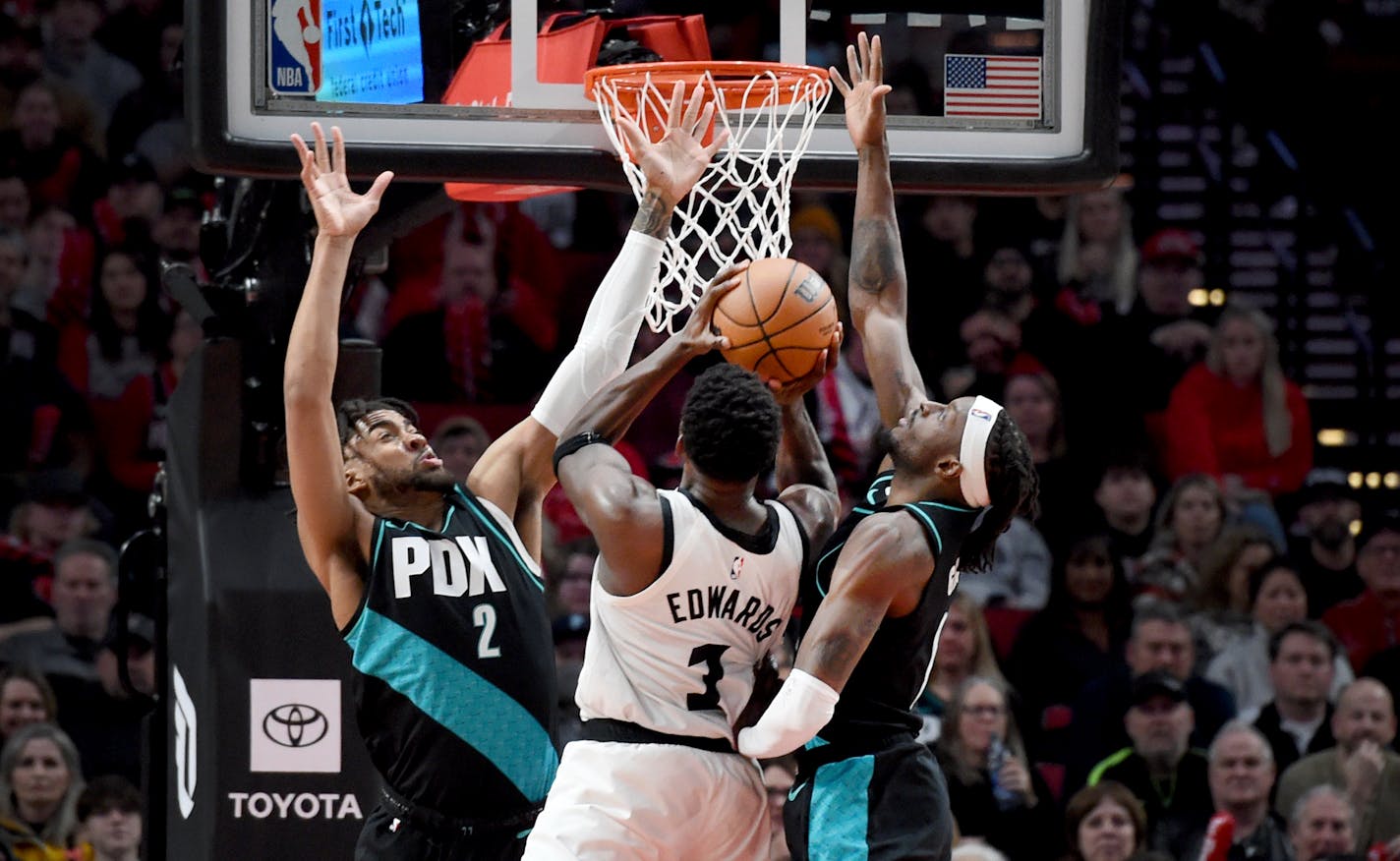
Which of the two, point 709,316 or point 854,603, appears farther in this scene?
point 709,316

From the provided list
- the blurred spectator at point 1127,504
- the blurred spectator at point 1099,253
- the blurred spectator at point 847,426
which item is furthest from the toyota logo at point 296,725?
the blurred spectator at point 1099,253

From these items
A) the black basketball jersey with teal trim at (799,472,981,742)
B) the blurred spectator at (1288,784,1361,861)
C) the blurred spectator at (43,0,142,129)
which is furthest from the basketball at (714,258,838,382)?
the blurred spectator at (43,0,142,129)

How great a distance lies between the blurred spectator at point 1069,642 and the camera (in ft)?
31.3

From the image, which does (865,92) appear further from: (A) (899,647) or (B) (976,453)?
(A) (899,647)

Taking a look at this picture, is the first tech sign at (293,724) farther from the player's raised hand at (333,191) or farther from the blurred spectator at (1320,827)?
the blurred spectator at (1320,827)

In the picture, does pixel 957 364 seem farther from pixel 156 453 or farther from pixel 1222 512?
pixel 156 453

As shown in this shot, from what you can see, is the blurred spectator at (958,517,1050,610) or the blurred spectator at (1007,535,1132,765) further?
the blurred spectator at (958,517,1050,610)

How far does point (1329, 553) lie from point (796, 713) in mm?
6451

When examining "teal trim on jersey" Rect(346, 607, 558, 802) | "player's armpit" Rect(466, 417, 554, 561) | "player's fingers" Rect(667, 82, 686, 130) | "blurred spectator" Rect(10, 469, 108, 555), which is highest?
"player's fingers" Rect(667, 82, 686, 130)

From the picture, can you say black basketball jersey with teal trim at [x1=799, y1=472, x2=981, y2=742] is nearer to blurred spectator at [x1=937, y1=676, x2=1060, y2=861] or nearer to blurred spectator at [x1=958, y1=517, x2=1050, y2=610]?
blurred spectator at [x1=937, y1=676, x2=1060, y2=861]

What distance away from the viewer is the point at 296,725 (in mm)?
6840

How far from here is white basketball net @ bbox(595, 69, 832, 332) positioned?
6.02m

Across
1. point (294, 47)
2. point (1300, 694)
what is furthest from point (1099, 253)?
point (294, 47)

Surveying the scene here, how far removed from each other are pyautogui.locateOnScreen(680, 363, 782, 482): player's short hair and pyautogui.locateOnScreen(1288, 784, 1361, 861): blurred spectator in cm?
449
